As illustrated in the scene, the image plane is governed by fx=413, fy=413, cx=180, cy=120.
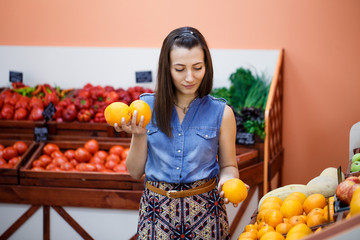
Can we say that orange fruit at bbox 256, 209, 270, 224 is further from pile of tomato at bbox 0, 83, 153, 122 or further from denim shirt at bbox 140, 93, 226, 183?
pile of tomato at bbox 0, 83, 153, 122

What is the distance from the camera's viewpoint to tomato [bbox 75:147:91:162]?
3.42m

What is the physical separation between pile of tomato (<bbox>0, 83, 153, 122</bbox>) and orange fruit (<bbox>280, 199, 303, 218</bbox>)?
104 inches

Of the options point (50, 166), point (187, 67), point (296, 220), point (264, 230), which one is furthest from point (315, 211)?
point (50, 166)

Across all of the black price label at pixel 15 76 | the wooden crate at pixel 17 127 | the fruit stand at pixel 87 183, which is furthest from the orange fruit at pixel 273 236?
the black price label at pixel 15 76

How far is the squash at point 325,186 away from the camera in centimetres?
168

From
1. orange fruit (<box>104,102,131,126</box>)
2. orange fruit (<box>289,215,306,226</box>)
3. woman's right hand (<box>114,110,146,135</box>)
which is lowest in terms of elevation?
orange fruit (<box>289,215,306,226</box>)

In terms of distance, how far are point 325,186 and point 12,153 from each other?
2689mm

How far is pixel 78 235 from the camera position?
3.14m

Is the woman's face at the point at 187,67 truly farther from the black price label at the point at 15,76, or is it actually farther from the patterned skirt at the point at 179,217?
the black price label at the point at 15,76

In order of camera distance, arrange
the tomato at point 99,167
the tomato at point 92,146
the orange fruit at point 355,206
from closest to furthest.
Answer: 1. the orange fruit at point 355,206
2. the tomato at point 99,167
3. the tomato at point 92,146

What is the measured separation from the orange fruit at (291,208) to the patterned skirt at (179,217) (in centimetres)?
34

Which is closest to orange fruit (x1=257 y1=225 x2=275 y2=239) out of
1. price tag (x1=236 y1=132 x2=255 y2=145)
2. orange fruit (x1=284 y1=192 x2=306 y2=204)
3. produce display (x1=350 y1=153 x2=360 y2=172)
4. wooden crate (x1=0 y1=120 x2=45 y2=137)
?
orange fruit (x1=284 y1=192 x2=306 y2=204)

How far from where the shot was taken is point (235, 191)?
5.18ft

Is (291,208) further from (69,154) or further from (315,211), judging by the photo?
(69,154)
